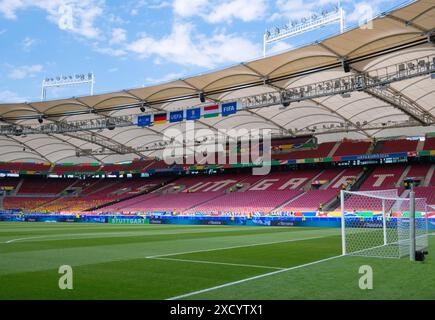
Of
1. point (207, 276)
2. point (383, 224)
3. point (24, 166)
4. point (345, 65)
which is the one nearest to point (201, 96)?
point (345, 65)

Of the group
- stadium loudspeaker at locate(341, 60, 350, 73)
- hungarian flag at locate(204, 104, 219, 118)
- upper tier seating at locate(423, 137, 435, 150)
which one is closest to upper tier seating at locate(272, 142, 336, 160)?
upper tier seating at locate(423, 137, 435, 150)

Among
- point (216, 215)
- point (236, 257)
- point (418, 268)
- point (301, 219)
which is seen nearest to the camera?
point (418, 268)

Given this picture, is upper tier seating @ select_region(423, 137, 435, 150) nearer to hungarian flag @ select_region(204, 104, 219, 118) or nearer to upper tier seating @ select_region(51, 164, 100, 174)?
hungarian flag @ select_region(204, 104, 219, 118)

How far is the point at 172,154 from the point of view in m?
56.5

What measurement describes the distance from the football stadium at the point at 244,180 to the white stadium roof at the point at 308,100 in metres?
0.14

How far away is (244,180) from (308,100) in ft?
59.4

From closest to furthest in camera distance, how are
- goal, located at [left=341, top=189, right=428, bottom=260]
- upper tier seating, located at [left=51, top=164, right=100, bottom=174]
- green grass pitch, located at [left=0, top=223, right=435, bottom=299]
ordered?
green grass pitch, located at [left=0, top=223, right=435, bottom=299]
goal, located at [left=341, top=189, right=428, bottom=260]
upper tier seating, located at [left=51, top=164, right=100, bottom=174]

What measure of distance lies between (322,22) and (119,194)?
34.2m

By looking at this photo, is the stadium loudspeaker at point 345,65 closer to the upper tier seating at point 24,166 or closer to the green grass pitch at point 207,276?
the green grass pitch at point 207,276

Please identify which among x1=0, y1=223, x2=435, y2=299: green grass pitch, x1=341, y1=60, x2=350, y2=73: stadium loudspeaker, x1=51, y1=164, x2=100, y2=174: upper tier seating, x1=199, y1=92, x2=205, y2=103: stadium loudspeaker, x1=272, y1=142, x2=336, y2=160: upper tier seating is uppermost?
x1=341, y1=60, x2=350, y2=73: stadium loudspeaker

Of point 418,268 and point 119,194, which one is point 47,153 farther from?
point 418,268

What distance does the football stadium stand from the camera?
339 inches

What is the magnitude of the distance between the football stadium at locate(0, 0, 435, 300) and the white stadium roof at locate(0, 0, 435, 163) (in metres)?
0.14
